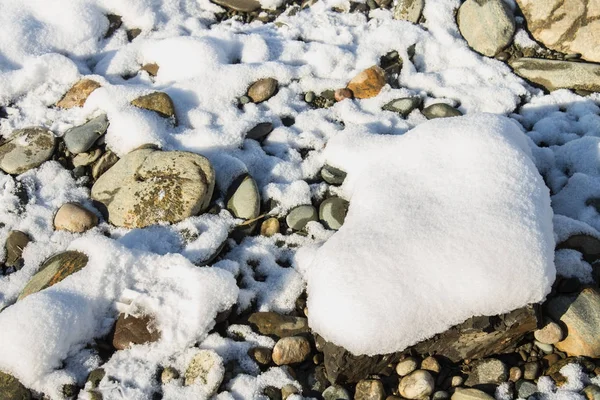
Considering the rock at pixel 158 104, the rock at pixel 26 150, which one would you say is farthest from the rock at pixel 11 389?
the rock at pixel 158 104

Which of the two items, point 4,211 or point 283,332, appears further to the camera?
point 4,211

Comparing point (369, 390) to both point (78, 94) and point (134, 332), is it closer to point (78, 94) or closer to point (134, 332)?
point (134, 332)

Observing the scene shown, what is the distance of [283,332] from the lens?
255cm

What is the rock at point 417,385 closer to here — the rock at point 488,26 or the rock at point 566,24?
the rock at point 488,26

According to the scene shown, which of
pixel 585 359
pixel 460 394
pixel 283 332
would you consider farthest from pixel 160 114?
pixel 585 359

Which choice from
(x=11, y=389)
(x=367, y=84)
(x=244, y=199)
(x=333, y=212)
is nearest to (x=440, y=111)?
(x=367, y=84)

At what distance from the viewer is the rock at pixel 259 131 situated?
3445mm

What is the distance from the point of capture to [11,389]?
2.25 metres

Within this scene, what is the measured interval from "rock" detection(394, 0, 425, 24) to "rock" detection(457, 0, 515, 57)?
0.37m

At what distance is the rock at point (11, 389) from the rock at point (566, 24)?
4085mm

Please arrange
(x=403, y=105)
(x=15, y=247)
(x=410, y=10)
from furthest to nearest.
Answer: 1. (x=410, y=10)
2. (x=403, y=105)
3. (x=15, y=247)

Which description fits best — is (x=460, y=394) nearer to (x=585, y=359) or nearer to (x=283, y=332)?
(x=585, y=359)

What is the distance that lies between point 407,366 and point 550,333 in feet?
2.21

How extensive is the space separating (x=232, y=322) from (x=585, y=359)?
163 cm
